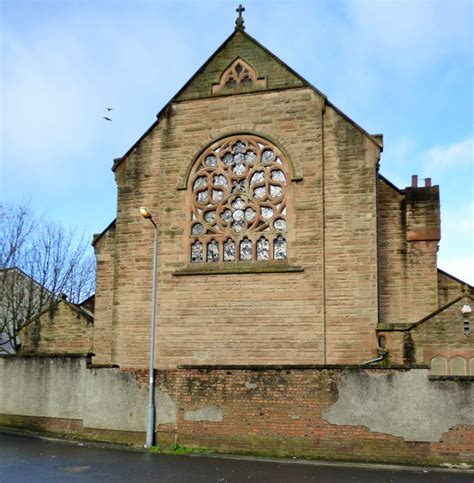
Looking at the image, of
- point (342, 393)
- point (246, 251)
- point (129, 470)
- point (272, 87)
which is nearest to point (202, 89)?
point (272, 87)

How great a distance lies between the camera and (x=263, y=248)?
61.2ft

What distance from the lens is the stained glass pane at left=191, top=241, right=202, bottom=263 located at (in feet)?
62.9

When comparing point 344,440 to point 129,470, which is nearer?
point 129,470

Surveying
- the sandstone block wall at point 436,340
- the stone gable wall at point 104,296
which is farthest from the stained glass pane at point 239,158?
the sandstone block wall at point 436,340

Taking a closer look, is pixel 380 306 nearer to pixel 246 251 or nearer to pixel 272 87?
pixel 246 251

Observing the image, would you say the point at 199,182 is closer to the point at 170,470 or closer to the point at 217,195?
the point at 217,195

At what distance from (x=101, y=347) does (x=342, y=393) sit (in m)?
9.58

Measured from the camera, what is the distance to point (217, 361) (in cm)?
1820

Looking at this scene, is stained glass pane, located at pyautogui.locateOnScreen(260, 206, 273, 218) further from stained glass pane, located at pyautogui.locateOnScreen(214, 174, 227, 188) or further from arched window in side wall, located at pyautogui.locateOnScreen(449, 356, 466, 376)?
arched window in side wall, located at pyautogui.locateOnScreen(449, 356, 466, 376)

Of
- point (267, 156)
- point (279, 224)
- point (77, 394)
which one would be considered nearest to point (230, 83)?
point (267, 156)

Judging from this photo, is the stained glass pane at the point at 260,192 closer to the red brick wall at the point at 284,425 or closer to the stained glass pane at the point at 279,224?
the stained glass pane at the point at 279,224

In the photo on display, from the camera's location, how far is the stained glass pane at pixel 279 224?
18594mm

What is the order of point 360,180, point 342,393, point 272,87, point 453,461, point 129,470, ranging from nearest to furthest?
1. point 129,470
2. point 453,461
3. point 342,393
4. point 360,180
5. point 272,87

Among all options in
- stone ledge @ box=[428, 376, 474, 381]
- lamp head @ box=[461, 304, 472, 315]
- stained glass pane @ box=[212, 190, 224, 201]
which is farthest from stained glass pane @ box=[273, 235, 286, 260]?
stone ledge @ box=[428, 376, 474, 381]
